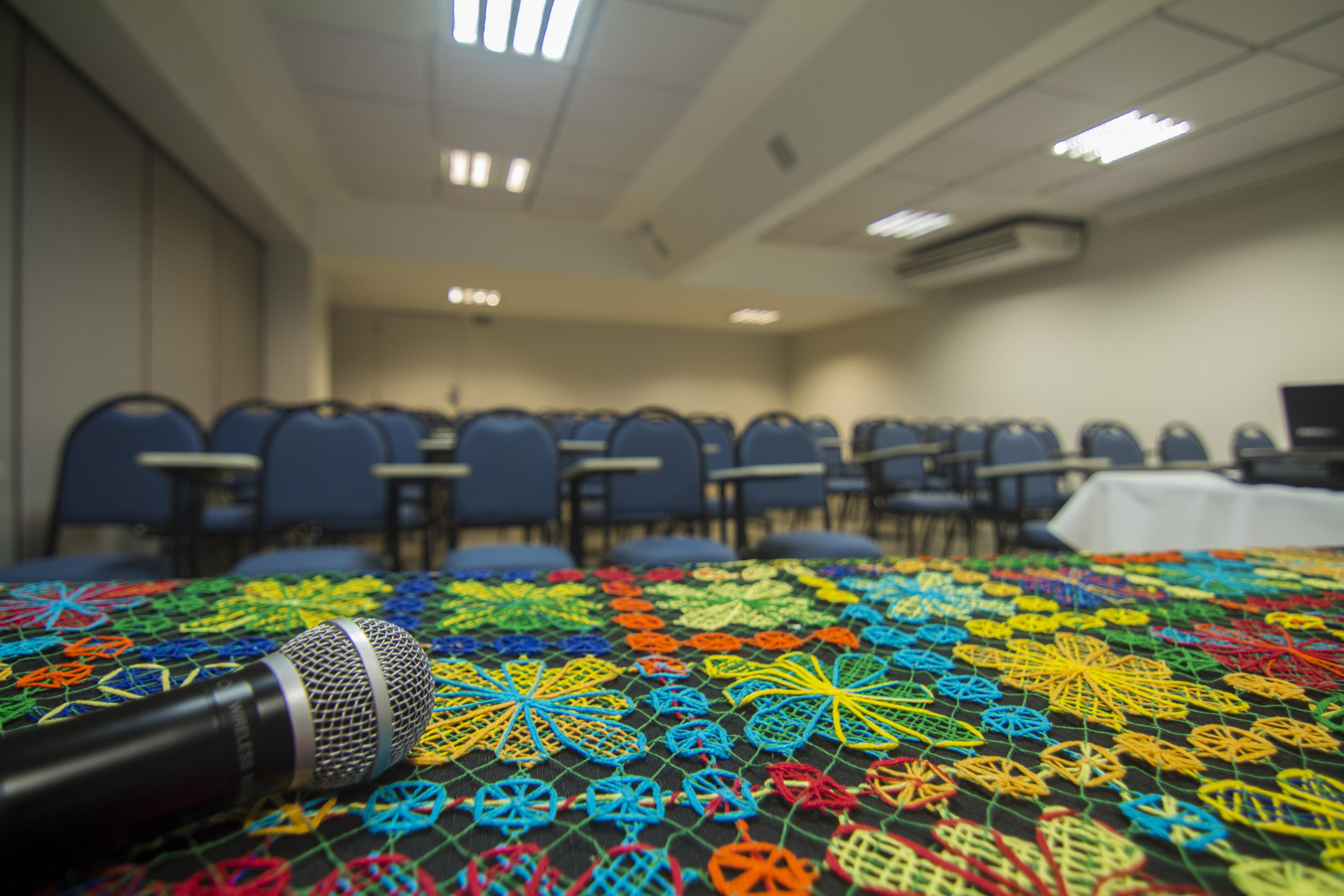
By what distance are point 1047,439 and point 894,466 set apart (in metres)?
1.20

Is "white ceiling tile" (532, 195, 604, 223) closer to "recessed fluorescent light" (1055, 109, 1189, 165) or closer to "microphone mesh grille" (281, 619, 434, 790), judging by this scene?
"recessed fluorescent light" (1055, 109, 1189, 165)

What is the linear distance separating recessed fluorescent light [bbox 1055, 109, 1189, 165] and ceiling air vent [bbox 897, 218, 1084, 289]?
1.39 meters

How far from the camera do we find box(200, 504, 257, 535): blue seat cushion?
93.0 inches

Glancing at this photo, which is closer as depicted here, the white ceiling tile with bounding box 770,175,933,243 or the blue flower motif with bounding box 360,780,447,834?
the blue flower motif with bounding box 360,780,447,834

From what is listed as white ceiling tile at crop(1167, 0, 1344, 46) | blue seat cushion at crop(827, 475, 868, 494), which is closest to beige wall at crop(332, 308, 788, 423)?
blue seat cushion at crop(827, 475, 868, 494)

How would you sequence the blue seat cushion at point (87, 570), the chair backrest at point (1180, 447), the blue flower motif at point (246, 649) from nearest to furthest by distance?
1. the blue flower motif at point (246, 649)
2. the blue seat cushion at point (87, 570)
3. the chair backrest at point (1180, 447)

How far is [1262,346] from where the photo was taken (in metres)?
4.59

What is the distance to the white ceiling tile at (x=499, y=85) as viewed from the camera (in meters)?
3.73

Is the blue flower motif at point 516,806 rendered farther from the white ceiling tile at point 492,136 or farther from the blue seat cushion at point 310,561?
the white ceiling tile at point 492,136

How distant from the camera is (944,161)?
4.66 metres

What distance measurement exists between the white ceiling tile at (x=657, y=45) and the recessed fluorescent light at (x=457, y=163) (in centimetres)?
175

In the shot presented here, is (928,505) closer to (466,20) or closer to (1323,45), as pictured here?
(1323,45)

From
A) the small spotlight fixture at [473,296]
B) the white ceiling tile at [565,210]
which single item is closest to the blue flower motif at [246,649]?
the white ceiling tile at [565,210]

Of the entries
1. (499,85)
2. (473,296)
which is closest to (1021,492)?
(499,85)
